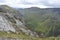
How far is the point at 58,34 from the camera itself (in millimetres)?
10789

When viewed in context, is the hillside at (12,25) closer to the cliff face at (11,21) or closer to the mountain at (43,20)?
the cliff face at (11,21)

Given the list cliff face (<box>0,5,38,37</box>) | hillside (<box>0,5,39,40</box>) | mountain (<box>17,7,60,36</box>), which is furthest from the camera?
mountain (<box>17,7,60,36</box>)

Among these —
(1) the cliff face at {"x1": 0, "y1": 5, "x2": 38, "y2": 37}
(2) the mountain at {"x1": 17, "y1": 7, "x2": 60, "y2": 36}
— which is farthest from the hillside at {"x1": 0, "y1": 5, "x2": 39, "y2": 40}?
(2) the mountain at {"x1": 17, "y1": 7, "x2": 60, "y2": 36}

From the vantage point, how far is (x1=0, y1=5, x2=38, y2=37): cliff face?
1084cm

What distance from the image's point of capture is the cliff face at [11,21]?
1084 cm

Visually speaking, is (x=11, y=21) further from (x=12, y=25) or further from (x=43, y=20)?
(x=43, y=20)

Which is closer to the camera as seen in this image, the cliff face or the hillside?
the hillside

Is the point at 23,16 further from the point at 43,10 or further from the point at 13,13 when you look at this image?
the point at 43,10

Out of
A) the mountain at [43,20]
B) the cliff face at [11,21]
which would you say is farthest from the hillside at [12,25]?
the mountain at [43,20]

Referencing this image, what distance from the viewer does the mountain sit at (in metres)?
11.0

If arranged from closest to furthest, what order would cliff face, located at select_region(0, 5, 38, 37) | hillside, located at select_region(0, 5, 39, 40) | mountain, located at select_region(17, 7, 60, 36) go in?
hillside, located at select_region(0, 5, 39, 40) < cliff face, located at select_region(0, 5, 38, 37) < mountain, located at select_region(17, 7, 60, 36)

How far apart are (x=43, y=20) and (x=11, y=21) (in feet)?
7.01

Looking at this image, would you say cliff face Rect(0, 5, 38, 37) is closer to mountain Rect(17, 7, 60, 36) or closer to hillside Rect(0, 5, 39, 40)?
hillside Rect(0, 5, 39, 40)

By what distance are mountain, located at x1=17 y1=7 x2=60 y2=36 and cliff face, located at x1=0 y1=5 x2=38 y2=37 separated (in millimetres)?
333
